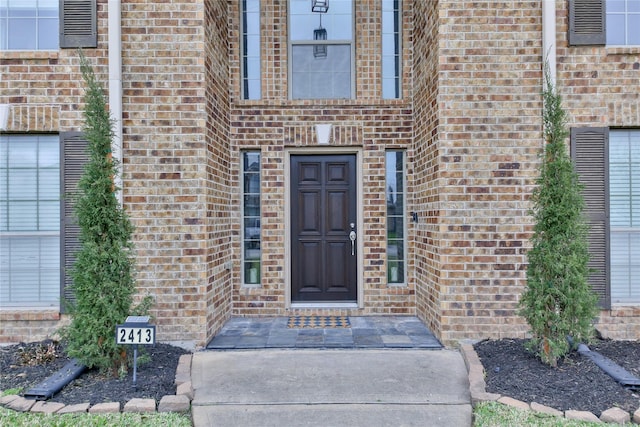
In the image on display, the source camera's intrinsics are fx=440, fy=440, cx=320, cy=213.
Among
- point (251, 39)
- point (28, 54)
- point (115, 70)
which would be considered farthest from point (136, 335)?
point (251, 39)

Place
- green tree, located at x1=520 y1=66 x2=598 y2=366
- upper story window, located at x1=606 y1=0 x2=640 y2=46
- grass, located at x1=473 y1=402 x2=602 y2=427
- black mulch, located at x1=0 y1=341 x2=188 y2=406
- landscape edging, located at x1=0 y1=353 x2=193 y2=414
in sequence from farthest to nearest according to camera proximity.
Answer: upper story window, located at x1=606 y1=0 x2=640 y2=46 < green tree, located at x1=520 y1=66 x2=598 y2=366 < black mulch, located at x1=0 y1=341 x2=188 y2=406 < landscape edging, located at x1=0 y1=353 x2=193 y2=414 < grass, located at x1=473 y1=402 x2=602 y2=427

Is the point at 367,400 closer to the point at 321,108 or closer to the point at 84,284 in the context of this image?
the point at 84,284

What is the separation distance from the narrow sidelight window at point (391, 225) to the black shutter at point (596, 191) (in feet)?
6.15

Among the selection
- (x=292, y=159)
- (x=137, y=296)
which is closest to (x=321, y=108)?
(x=292, y=159)

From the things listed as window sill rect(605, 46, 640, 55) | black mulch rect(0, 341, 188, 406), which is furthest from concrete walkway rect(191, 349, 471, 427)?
window sill rect(605, 46, 640, 55)

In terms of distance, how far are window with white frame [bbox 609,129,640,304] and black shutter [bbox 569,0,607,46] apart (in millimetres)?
957

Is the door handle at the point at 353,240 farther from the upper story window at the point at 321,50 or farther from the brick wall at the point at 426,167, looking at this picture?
the upper story window at the point at 321,50

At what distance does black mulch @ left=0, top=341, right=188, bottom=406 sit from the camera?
3223mm

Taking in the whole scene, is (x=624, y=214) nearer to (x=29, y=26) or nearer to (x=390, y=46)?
(x=390, y=46)

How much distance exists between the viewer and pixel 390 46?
545 cm

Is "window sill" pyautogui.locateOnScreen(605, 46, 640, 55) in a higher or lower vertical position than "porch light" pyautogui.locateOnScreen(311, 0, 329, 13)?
lower

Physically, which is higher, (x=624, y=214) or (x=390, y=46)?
(x=390, y=46)

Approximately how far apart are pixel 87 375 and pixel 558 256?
3.92 metres

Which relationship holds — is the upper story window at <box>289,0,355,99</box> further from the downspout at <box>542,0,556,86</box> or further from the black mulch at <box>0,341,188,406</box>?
the black mulch at <box>0,341,188,406</box>
